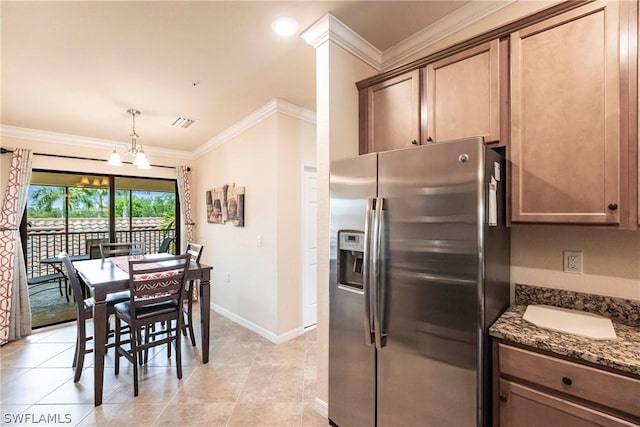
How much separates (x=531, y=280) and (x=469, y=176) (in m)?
0.84

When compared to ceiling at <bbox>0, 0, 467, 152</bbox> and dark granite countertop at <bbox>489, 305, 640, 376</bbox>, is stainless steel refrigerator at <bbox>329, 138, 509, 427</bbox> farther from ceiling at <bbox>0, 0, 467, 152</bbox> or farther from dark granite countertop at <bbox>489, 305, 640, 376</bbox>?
ceiling at <bbox>0, 0, 467, 152</bbox>

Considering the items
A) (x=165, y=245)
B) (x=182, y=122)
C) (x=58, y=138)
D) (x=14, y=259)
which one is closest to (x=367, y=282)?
(x=182, y=122)

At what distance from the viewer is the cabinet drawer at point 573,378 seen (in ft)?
3.33

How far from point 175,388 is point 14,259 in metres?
2.82

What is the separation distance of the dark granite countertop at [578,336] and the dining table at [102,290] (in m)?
2.32

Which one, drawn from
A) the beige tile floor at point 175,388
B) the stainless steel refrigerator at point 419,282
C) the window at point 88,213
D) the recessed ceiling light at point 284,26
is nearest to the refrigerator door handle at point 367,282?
the stainless steel refrigerator at point 419,282

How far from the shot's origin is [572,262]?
1.49m

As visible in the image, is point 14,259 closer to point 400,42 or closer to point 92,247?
point 92,247

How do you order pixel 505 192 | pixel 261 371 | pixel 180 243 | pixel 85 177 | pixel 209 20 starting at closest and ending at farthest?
pixel 505 192, pixel 209 20, pixel 261 371, pixel 85 177, pixel 180 243

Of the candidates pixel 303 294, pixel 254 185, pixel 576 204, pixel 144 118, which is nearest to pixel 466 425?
pixel 576 204

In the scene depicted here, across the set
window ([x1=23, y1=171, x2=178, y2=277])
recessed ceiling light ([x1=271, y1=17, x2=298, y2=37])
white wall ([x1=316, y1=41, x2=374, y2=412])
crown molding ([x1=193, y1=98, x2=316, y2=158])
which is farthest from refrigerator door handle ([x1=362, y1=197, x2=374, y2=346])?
window ([x1=23, y1=171, x2=178, y2=277])

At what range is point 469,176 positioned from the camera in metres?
1.25

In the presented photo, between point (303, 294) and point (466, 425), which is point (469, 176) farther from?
point (303, 294)

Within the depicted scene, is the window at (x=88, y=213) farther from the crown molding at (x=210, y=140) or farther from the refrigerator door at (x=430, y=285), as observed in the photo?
the refrigerator door at (x=430, y=285)
